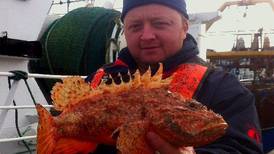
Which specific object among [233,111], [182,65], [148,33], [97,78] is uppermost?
[148,33]

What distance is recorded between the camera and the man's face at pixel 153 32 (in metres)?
2.68

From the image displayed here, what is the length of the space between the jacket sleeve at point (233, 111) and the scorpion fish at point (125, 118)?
41 cm

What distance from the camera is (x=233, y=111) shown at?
8.05 ft

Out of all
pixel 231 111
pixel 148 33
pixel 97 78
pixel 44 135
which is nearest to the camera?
pixel 44 135

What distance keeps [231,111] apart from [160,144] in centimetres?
73

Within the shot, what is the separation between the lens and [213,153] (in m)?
2.21

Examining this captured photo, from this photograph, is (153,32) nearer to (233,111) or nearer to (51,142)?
(233,111)

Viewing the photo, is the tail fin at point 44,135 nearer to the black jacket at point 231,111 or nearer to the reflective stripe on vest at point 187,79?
the black jacket at point 231,111

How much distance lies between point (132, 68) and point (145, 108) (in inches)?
39.8

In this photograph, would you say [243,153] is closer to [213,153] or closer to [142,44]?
[213,153]

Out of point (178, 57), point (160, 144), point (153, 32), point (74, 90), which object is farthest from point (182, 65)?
point (160, 144)

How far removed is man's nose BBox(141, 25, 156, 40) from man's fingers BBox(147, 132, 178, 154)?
92 cm

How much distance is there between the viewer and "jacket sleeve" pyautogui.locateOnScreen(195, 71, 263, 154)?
2346 mm

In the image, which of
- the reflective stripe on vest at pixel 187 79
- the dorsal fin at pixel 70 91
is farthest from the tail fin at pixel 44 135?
the reflective stripe on vest at pixel 187 79
